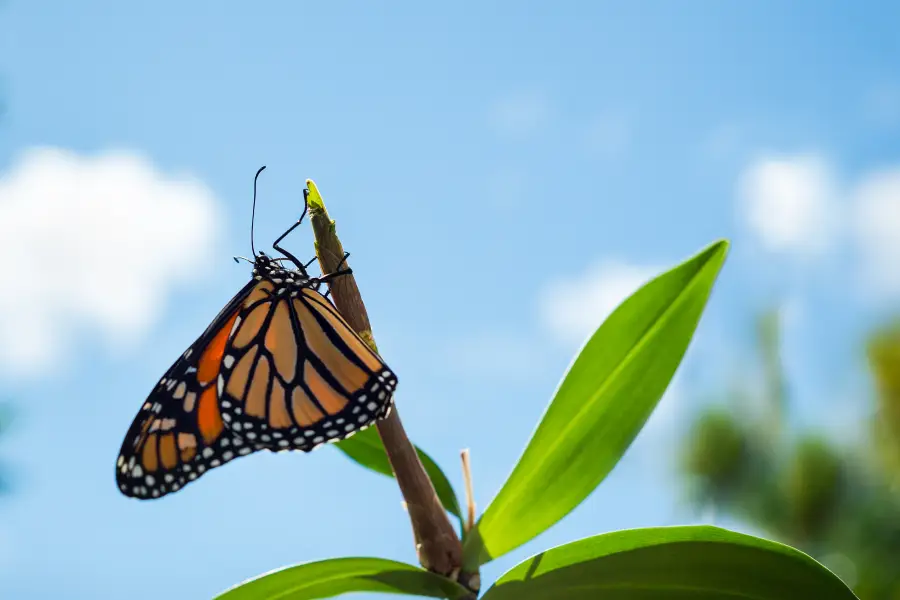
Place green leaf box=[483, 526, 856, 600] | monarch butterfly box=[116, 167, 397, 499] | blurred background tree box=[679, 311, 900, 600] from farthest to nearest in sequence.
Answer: blurred background tree box=[679, 311, 900, 600] → monarch butterfly box=[116, 167, 397, 499] → green leaf box=[483, 526, 856, 600]

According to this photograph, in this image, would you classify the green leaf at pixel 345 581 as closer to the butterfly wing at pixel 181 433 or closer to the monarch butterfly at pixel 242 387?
the monarch butterfly at pixel 242 387

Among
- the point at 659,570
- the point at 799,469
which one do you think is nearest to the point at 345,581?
the point at 659,570

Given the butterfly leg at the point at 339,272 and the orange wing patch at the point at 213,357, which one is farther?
the orange wing patch at the point at 213,357

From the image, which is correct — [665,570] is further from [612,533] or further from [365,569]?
[365,569]

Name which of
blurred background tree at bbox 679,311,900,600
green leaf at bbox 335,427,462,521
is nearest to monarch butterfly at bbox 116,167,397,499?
green leaf at bbox 335,427,462,521

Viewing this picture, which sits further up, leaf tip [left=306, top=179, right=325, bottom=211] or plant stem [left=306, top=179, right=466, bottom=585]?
leaf tip [left=306, top=179, right=325, bottom=211]

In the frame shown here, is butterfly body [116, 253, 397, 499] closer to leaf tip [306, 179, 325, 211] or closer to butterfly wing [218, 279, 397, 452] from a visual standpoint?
butterfly wing [218, 279, 397, 452]

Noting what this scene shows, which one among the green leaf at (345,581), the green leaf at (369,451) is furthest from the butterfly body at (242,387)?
the green leaf at (345,581)
